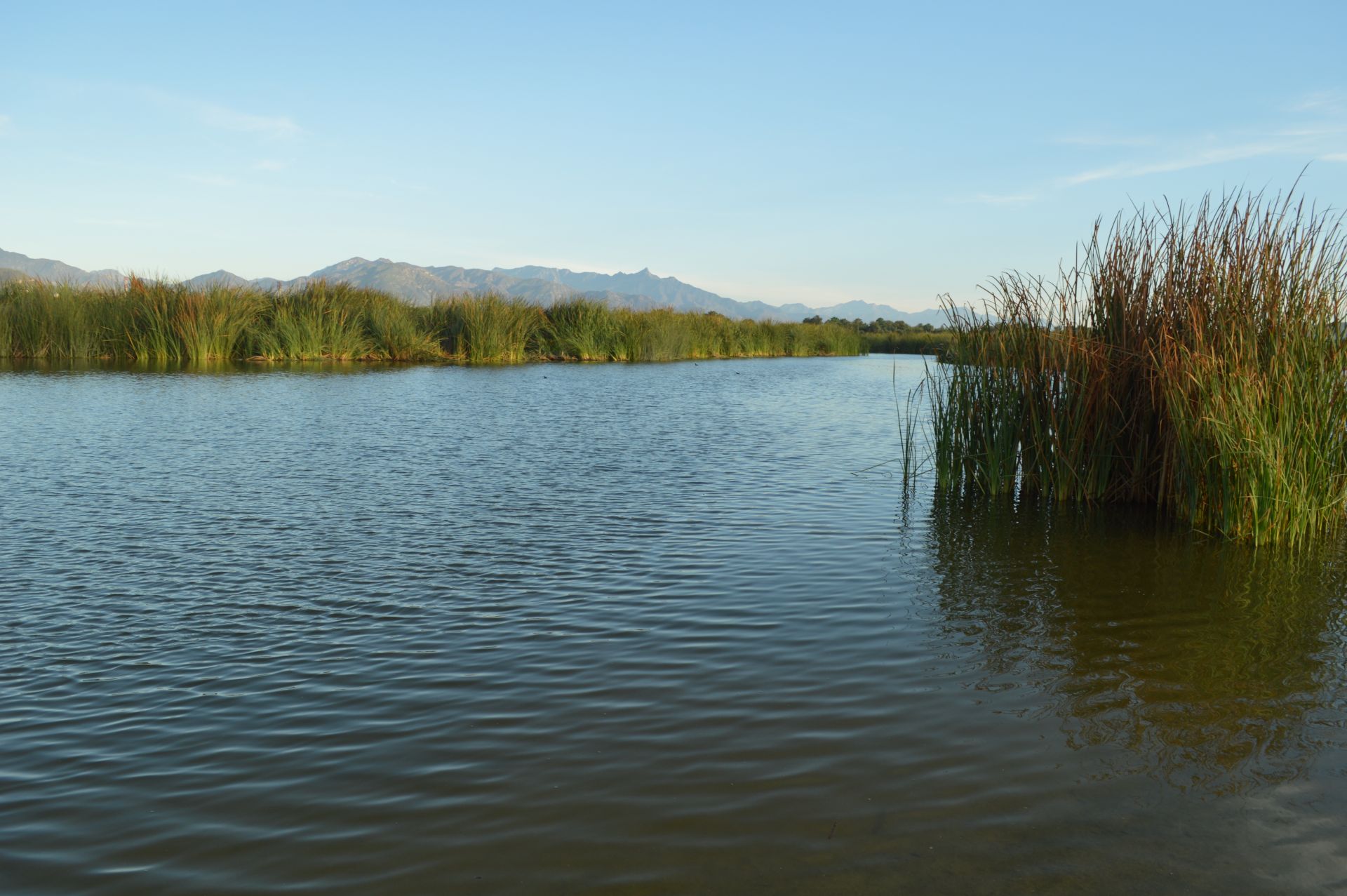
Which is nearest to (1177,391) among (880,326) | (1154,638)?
(1154,638)

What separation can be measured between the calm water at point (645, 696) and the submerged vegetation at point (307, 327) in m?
21.1

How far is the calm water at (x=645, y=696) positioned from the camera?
3309mm

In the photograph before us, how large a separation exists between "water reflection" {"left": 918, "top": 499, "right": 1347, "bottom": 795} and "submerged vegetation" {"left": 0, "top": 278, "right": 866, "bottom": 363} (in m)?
26.4

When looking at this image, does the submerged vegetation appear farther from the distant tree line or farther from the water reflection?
the distant tree line

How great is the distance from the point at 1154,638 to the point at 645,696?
125 inches

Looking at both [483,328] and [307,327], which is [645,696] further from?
[483,328]

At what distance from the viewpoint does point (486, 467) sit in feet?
37.7

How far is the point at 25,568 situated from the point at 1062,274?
894 cm

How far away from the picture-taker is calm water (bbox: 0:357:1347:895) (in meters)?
3.31

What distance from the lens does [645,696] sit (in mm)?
4699

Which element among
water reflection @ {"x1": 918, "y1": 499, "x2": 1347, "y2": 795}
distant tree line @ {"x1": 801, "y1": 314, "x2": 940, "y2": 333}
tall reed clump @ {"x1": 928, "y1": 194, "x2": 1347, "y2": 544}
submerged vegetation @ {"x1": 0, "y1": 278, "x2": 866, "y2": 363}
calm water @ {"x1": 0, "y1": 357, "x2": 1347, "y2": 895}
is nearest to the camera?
calm water @ {"x1": 0, "y1": 357, "x2": 1347, "y2": 895}

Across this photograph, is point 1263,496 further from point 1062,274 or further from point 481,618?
point 481,618

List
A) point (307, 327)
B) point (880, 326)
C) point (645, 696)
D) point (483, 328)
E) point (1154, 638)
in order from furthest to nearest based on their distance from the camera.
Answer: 1. point (880, 326)
2. point (483, 328)
3. point (307, 327)
4. point (1154, 638)
5. point (645, 696)

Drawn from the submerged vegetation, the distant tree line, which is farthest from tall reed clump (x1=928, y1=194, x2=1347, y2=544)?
the distant tree line
